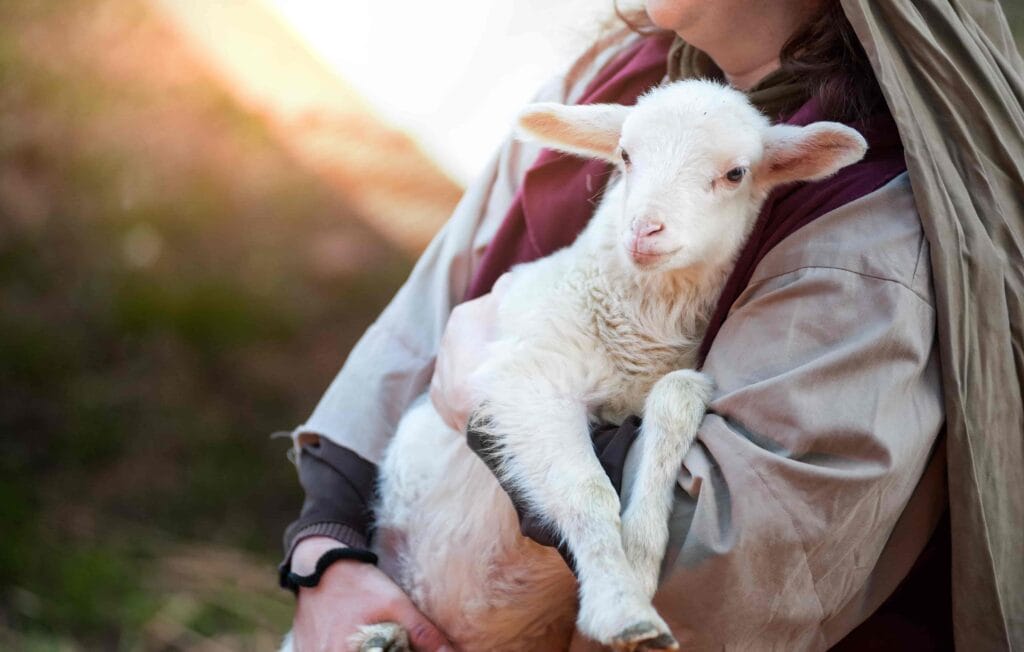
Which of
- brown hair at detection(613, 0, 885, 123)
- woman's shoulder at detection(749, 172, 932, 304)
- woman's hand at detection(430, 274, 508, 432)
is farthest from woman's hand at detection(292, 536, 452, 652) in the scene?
brown hair at detection(613, 0, 885, 123)

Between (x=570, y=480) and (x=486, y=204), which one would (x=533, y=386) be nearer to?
(x=570, y=480)

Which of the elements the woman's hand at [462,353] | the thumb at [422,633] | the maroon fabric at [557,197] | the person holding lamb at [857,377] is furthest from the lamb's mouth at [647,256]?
the thumb at [422,633]

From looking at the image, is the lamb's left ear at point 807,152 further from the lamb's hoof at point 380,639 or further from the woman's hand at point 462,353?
the lamb's hoof at point 380,639

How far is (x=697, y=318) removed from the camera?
204 centimetres

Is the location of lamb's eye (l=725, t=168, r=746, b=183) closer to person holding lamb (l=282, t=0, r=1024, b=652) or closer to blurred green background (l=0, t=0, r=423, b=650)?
person holding lamb (l=282, t=0, r=1024, b=652)

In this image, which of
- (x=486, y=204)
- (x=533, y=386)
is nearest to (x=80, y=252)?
(x=486, y=204)

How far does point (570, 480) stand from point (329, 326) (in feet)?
10.8

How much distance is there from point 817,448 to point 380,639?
3.27 feet

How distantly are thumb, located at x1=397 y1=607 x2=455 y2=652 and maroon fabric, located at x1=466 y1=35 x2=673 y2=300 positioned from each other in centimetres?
77

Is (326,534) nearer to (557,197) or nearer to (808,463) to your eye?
(557,197)

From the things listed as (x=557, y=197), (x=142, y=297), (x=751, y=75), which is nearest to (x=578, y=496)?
(x=557, y=197)

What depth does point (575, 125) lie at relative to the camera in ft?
6.75

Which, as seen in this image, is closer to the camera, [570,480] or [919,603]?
[570,480]

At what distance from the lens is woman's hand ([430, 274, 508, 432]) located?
2.00 m
